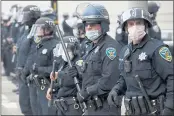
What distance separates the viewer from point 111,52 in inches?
254

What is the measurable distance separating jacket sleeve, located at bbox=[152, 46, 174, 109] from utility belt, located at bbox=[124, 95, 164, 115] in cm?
15

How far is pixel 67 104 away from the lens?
7430mm

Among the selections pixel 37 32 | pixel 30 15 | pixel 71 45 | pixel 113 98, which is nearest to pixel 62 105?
pixel 71 45

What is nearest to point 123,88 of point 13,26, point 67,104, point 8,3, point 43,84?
point 67,104

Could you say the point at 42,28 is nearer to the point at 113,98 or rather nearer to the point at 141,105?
the point at 113,98

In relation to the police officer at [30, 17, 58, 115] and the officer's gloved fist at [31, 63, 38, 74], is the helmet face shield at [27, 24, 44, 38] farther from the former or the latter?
the officer's gloved fist at [31, 63, 38, 74]

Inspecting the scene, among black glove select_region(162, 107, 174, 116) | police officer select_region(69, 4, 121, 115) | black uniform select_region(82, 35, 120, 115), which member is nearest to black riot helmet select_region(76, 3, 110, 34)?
police officer select_region(69, 4, 121, 115)

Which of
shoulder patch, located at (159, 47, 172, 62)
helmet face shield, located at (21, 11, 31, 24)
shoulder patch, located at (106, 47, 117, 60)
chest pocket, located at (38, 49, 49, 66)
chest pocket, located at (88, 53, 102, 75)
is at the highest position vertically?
helmet face shield, located at (21, 11, 31, 24)

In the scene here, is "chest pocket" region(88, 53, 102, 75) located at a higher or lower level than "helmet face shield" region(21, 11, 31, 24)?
lower

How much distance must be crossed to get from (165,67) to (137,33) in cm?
44

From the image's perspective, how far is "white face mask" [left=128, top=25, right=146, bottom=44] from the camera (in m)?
5.91

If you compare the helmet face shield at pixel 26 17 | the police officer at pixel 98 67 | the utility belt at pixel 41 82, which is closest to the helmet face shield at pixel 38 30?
the utility belt at pixel 41 82

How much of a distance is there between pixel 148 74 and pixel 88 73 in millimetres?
919

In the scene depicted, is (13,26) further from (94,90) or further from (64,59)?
(94,90)
